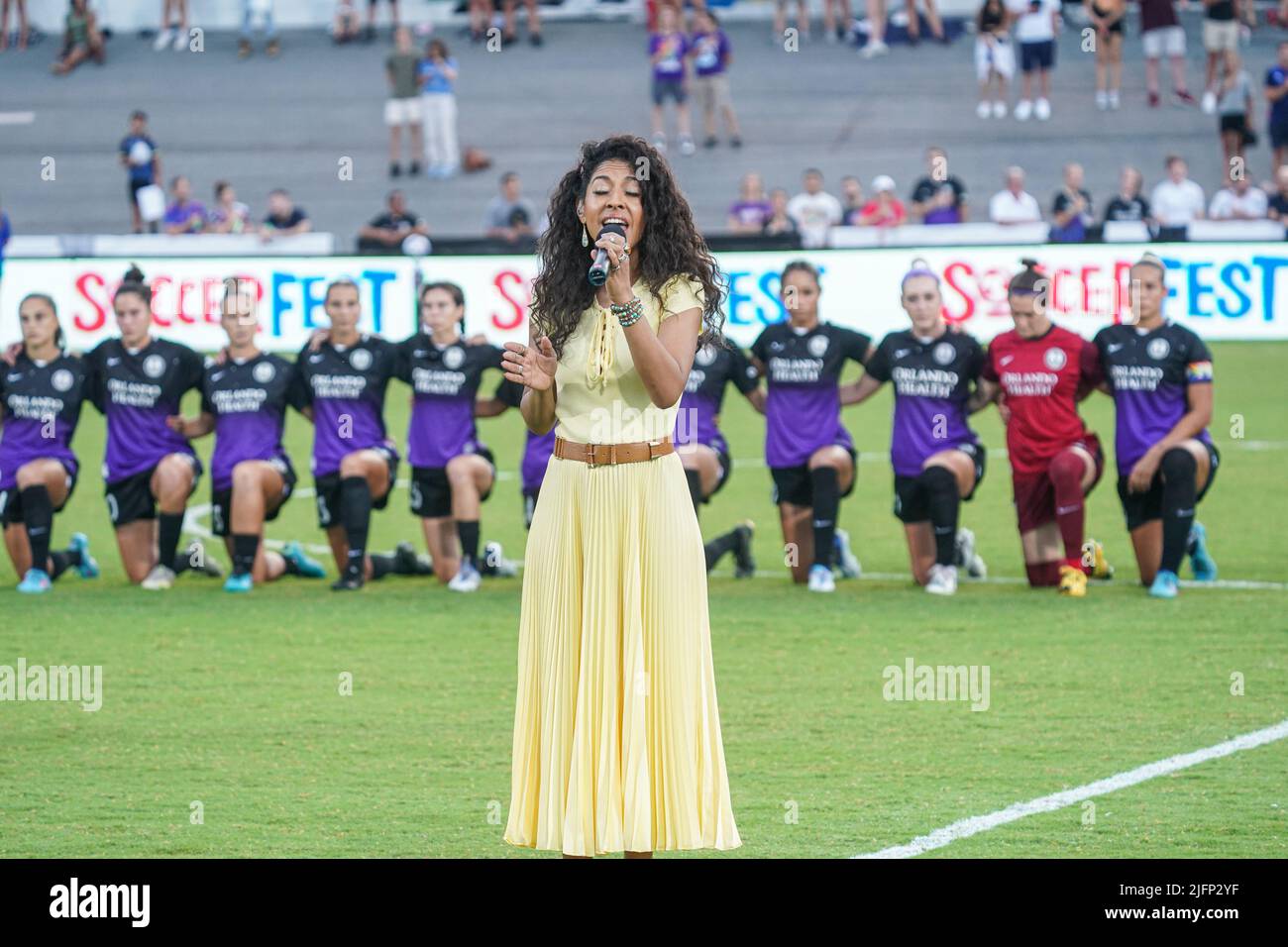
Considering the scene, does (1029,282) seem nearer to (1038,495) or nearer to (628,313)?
(1038,495)

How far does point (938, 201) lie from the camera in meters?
23.2

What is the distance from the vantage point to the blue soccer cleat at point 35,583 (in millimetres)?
11250

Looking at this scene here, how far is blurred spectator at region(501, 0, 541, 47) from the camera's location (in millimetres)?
33312

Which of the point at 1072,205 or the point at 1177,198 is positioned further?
the point at 1177,198

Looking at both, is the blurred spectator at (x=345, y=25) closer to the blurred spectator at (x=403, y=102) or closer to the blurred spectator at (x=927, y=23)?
the blurred spectator at (x=403, y=102)

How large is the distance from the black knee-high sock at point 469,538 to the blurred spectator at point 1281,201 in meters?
13.1

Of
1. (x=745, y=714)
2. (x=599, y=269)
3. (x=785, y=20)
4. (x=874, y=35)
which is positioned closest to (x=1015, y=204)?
(x=874, y=35)

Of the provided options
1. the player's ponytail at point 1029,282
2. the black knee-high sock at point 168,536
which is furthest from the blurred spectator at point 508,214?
the player's ponytail at point 1029,282

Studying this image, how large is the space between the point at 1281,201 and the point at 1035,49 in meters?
7.13

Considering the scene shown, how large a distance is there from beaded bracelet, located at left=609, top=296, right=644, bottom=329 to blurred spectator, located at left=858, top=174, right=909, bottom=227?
18403 millimetres

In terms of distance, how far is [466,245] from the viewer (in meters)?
20.0

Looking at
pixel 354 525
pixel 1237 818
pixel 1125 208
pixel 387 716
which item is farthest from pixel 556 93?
pixel 1237 818
